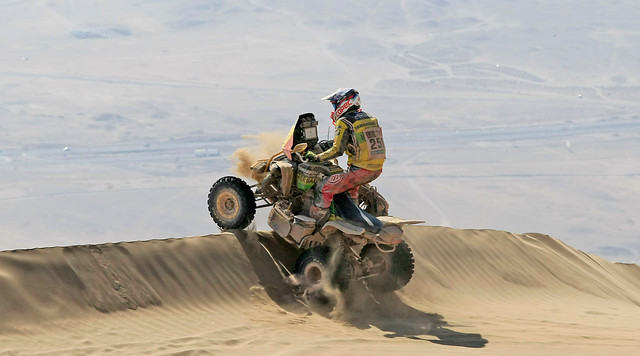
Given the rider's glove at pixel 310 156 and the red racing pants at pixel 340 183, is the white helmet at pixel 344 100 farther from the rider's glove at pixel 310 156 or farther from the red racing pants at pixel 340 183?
the red racing pants at pixel 340 183

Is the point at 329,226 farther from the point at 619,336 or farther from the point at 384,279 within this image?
the point at 619,336

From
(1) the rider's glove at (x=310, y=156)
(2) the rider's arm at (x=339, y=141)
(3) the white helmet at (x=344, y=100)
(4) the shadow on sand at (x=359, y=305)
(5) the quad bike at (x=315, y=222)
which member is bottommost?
(4) the shadow on sand at (x=359, y=305)

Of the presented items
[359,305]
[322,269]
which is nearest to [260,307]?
[322,269]

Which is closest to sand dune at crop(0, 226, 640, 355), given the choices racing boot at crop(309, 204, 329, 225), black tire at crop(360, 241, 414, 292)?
black tire at crop(360, 241, 414, 292)

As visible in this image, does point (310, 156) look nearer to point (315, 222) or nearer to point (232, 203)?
point (315, 222)

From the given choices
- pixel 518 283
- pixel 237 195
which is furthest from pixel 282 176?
pixel 518 283

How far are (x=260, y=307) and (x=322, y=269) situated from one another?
1.09 meters

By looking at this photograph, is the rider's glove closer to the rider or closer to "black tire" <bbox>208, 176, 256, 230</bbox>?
the rider

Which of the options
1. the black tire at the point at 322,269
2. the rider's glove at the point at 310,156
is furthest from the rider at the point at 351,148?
the black tire at the point at 322,269

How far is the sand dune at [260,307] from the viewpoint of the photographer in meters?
12.2

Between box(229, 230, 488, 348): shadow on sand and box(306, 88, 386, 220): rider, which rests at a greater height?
box(306, 88, 386, 220): rider

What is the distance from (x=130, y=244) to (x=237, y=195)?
2.36 meters

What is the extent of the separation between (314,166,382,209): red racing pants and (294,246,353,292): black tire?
0.76 meters

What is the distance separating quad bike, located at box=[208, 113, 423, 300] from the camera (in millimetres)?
14852
